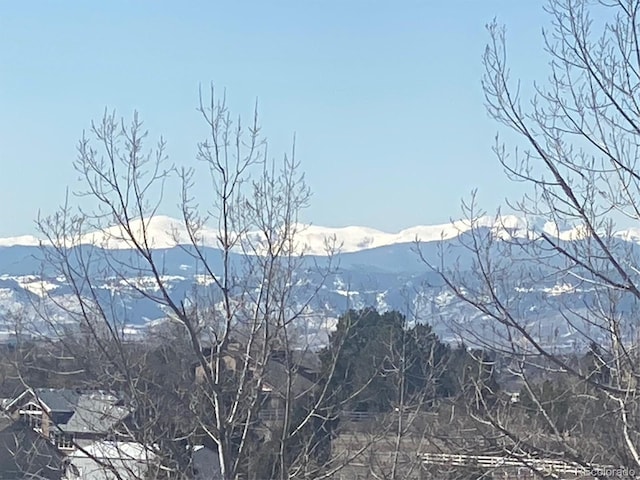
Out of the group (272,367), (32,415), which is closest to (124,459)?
(272,367)

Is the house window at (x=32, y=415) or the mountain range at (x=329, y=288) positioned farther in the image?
the house window at (x=32, y=415)

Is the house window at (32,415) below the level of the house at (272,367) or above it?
below

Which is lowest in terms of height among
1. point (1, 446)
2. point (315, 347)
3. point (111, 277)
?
point (1, 446)

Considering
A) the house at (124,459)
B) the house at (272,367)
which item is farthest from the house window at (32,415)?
the house at (272,367)

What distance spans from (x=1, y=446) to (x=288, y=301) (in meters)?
12.3

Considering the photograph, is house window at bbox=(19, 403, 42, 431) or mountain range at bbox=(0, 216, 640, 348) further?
house window at bbox=(19, 403, 42, 431)

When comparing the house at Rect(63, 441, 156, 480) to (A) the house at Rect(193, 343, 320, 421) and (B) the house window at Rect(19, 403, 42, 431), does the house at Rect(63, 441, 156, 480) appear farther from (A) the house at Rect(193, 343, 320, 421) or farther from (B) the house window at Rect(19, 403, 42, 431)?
(B) the house window at Rect(19, 403, 42, 431)

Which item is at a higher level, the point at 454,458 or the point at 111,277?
the point at 111,277

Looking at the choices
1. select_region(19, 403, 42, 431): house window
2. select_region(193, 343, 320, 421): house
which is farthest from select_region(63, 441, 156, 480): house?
select_region(19, 403, 42, 431): house window

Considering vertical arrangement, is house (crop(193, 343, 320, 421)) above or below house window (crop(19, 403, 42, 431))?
above

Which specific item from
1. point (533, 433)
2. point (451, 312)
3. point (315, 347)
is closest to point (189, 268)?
point (315, 347)

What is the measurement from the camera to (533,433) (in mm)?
6238

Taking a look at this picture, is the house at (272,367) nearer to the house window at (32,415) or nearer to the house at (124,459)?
the house at (124,459)

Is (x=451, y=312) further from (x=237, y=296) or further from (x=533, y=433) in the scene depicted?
(x=237, y=296)
